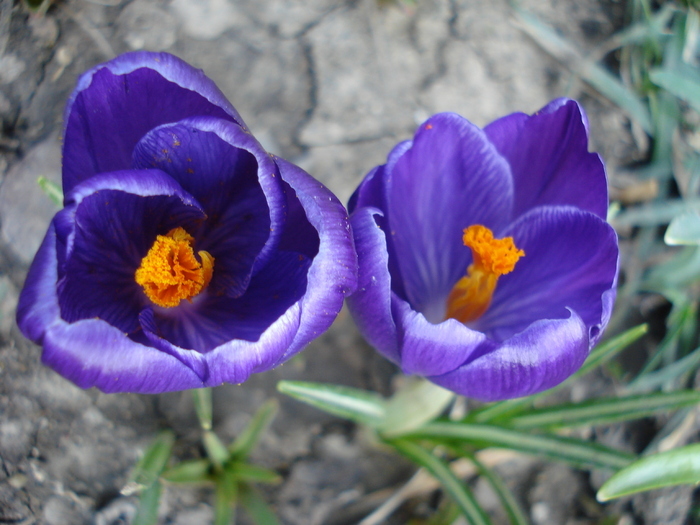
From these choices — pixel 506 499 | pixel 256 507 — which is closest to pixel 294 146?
pixel 256 507

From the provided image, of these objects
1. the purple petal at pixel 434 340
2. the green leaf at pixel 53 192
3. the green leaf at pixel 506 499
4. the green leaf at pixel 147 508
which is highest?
the green leaf at pixel 53 192

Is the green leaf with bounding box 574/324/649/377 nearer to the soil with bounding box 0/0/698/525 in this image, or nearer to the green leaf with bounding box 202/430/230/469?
the soil with bounding box 0/0/698/525

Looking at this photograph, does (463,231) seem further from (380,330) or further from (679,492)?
(679,492)

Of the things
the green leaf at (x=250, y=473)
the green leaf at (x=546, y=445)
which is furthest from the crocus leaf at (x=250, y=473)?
the green leaf at (x=546, y=445)

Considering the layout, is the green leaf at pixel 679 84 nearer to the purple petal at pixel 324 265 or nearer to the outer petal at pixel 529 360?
the outer petal at pixel 529 360

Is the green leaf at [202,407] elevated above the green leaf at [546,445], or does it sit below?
above

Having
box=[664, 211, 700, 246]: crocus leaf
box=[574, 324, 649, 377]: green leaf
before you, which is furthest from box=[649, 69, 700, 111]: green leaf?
box=[574, 324, 649, 377]: green leaf

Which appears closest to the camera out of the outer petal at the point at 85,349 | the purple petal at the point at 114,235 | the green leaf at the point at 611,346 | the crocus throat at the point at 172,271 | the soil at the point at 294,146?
the outer petal at the point at 85,349
